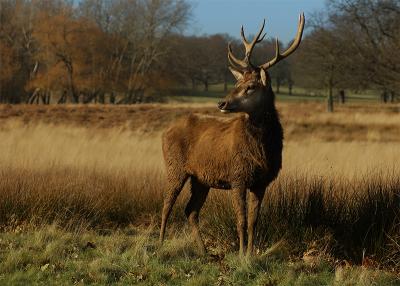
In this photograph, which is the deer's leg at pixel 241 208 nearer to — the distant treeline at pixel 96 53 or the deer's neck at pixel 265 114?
the deer's neck at pixel 265 114

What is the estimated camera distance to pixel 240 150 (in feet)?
20.1

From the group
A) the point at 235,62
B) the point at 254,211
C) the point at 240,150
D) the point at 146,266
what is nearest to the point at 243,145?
the point at 240,150

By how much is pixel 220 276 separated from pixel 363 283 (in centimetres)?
135

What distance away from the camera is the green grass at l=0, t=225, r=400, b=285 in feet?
17.8

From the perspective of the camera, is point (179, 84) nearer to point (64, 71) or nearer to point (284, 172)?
point (64, 71)

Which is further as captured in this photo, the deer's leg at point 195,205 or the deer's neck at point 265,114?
the deer's leg at point 195,205

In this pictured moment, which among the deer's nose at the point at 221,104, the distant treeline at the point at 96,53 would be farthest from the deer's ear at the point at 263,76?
the distant treeline at the point at 96,53

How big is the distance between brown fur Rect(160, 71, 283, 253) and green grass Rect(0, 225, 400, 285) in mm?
422

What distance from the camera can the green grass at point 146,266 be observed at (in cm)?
543

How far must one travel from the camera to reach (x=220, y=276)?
554 centimetres

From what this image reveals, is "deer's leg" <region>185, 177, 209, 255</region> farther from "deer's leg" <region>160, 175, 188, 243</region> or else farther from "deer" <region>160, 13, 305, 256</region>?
"deer's leg" <region>160, 175, 188, 243</region>

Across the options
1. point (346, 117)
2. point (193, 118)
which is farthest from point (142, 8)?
point (193, 118)

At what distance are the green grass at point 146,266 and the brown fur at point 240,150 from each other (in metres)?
0.42

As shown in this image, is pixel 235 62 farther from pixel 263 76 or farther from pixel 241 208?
pixel 241 208
